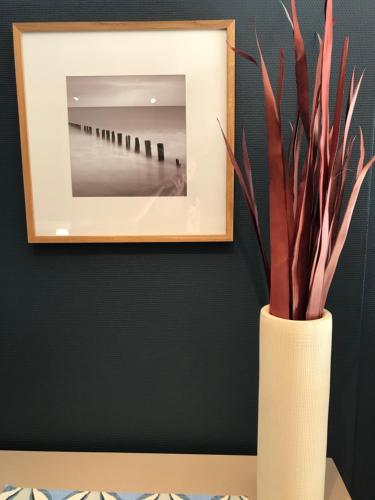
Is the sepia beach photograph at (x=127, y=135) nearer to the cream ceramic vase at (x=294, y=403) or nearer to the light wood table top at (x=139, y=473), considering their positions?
the cream ceramic vase at (x=294, y=403)

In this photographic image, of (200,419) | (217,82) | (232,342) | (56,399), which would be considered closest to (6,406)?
(56,399)

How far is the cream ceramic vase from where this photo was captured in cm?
77

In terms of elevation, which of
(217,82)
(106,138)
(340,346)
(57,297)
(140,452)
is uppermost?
(217,82)

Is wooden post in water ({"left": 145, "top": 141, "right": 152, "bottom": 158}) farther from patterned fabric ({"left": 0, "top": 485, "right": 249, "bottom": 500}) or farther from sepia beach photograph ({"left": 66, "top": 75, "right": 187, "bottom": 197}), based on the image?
patterned fabric ({"left": 0, "top": 485, "right": 249, "bottom": 500})

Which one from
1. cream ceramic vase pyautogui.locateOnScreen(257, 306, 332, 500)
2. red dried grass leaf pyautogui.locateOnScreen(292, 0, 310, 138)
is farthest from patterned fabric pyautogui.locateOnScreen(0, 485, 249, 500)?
red dried grass leaf pyautogui.locateOnScreen(292, 0, 310, 138)

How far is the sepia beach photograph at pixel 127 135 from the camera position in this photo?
99 cm

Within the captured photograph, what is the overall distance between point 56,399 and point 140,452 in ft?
0.87

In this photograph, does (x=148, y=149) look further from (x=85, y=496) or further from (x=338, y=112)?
(x=85, y=496)

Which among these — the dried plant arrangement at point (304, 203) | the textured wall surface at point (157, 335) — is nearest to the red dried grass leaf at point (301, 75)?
the dried plant arrangement at point (304, 203)

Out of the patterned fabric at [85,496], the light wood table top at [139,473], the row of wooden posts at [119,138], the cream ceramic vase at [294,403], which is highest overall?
the row of wooden posts at [119,138]

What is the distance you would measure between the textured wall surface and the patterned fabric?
20 cm

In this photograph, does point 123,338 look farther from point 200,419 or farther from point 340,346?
point 340,346

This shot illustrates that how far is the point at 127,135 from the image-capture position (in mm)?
1009

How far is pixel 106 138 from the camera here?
3.32ft
